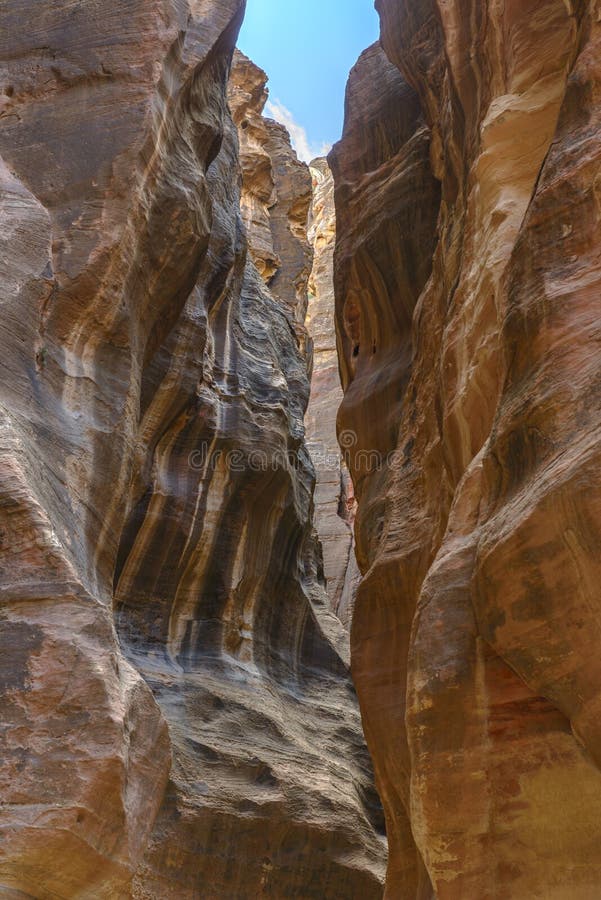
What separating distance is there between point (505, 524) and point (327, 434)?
2362 centimetres

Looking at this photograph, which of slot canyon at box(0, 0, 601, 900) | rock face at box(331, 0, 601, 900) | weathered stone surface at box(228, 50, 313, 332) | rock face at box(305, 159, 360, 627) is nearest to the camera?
rock face at box(331, 0, 601, 900)

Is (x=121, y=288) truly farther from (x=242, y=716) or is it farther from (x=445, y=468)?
(x=242, y=716)

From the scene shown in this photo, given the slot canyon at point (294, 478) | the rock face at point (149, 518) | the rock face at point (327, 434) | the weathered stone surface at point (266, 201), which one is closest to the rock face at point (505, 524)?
the slot canyon at point (294, 478)

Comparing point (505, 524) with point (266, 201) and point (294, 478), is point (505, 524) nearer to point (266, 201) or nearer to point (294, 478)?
point (294, 478)

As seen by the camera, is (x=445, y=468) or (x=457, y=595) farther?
(x=445, y=468)

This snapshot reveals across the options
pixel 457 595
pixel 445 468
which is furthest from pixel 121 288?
pixel 457 595

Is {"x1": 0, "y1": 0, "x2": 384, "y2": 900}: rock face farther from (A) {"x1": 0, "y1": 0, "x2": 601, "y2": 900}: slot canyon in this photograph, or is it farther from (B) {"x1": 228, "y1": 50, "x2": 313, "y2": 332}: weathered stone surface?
(B) {"x1": 228, "y1": 50, "x2": 313, "y2": 332}: weathered stone surface

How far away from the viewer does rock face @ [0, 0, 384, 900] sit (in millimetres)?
6016

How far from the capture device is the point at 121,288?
874 cm

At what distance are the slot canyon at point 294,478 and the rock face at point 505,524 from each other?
2 centimetres

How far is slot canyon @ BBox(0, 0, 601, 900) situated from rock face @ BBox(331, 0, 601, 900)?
22 mm

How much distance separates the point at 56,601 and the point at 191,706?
4902mm

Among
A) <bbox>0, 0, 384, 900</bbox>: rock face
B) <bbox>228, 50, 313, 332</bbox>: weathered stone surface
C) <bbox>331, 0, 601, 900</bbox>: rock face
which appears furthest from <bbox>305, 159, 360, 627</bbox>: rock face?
<bbox>331, 0, 601, 900</bbox>: rock face

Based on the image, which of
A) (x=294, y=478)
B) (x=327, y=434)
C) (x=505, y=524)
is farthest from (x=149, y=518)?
(x=327, y=434)
